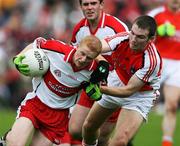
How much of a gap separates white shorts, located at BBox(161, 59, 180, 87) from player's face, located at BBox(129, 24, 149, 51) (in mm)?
3221

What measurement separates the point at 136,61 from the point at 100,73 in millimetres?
728

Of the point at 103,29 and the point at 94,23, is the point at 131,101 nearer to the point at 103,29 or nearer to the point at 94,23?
the point at 103,29

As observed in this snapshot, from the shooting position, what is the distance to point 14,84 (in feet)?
61.3

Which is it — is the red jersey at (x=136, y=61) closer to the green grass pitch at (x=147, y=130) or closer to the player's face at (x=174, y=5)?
the player's face at (x=174, y=5)

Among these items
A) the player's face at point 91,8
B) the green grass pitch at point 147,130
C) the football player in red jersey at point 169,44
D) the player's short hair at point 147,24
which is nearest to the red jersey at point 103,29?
the player's face at point 91,8

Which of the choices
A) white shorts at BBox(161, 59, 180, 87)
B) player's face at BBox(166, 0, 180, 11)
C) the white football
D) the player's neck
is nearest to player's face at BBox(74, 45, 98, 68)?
the white football

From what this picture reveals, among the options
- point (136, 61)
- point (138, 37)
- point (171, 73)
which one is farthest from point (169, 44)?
point (138, 37)

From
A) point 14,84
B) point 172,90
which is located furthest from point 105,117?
point 14,84

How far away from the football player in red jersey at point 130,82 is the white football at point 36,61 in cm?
71

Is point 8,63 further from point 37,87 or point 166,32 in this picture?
point 37,87

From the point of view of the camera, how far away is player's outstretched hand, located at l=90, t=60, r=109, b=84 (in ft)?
29.9

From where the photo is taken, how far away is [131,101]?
9.92 m

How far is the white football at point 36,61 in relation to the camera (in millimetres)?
9047

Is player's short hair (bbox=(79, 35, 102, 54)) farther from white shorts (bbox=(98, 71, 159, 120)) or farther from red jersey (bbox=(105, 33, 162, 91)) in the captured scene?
white shorts (bbox=(98, 71, 159, 120))
